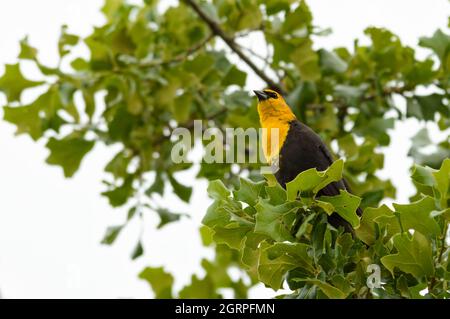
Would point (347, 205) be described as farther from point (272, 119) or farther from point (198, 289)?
point (198, 289)

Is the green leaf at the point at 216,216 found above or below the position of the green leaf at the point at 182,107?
below

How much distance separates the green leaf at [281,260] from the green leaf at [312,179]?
0.19 m

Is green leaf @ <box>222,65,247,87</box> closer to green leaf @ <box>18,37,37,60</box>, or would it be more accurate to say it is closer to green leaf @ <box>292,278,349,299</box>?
green leaf @ <box>18,37,37,60</box>

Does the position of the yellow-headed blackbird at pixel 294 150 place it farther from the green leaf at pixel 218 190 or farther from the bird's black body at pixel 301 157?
the green leaf at pixel 218 190

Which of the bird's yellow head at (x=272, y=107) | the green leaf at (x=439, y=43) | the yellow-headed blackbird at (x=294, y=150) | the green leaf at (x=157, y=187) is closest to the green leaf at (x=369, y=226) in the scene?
the yellow-headed blackbird at (x=294, y=150)

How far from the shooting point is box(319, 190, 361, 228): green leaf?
284cm

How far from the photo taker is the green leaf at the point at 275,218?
2807mm

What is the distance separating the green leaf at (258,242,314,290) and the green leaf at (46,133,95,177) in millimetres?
2901

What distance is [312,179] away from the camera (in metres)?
2.79

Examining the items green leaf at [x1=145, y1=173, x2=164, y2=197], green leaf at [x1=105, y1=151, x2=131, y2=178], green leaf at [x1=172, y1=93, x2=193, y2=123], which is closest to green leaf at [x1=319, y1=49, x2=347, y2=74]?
green leaf at [x1=172, y1=93, x2=193, y2=123]

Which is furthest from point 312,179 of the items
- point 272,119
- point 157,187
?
point 157,187
